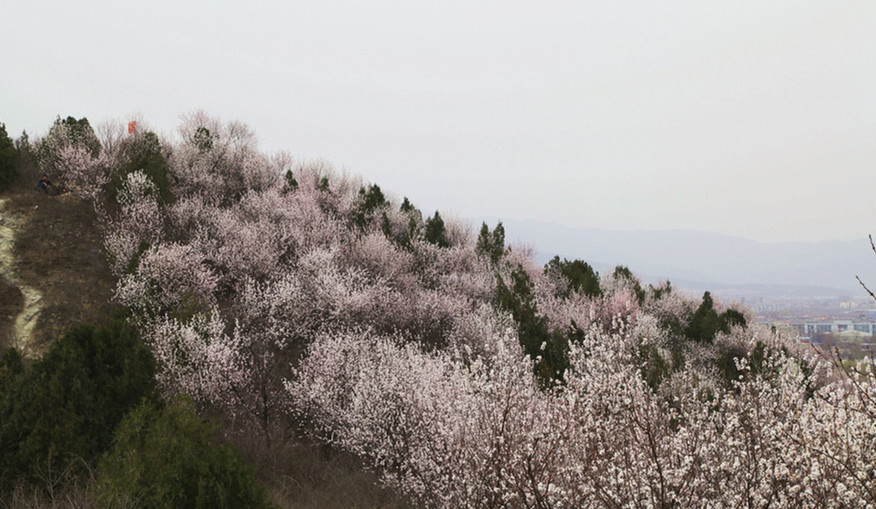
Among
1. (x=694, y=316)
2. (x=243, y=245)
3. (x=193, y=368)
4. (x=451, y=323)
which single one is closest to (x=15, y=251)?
(x=243, y=245)

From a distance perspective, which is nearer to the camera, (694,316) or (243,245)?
(243,245)

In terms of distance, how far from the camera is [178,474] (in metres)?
6.26

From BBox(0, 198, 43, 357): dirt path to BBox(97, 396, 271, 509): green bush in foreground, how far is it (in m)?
16.3

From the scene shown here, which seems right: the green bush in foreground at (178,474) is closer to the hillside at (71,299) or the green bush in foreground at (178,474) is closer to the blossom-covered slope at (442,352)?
the blossom-covered slope at (442,352)

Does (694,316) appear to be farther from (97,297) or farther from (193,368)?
(97,297)

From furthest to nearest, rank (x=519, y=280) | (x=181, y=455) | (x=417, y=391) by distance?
(x=519, y=280), (x=417, y=391), (x=181, y=455)

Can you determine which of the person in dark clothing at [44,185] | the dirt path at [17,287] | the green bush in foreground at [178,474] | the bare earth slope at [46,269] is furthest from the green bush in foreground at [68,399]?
the person in dark clothing at [44,185]

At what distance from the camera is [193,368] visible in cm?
1620

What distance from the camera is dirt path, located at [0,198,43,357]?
19484 millimetres

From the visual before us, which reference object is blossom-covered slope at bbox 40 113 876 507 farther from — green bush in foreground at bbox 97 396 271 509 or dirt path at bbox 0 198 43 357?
green bush in foreground at bbox 97 396 271 509

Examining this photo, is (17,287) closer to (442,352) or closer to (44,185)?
(44,185)

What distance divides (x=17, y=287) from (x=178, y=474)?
70.9 feet

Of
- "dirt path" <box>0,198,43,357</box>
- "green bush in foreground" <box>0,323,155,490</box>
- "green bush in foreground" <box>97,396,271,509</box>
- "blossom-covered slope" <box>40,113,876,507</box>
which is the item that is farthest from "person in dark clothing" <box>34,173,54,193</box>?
"green bush in foreground" <box>97,396,271,509</box>

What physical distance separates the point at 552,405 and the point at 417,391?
3960mm
